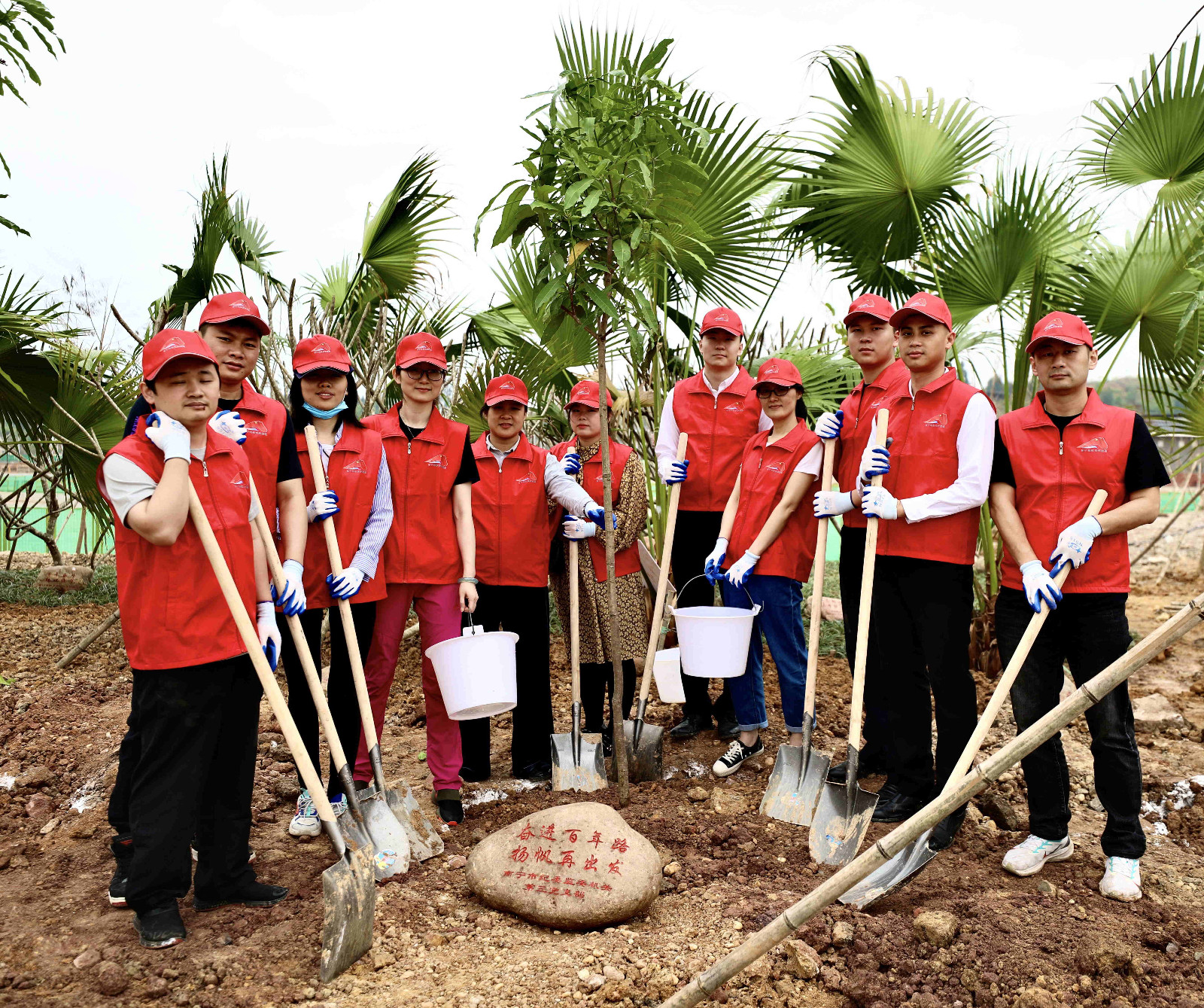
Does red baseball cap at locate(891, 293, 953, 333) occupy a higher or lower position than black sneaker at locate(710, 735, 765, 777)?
higher

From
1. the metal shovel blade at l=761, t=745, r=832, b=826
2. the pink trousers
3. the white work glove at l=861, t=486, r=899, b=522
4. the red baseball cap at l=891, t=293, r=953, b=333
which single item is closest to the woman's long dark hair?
the pink trousers

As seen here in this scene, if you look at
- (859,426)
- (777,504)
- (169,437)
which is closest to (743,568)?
(777,504)

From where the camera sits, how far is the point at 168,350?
2.76 meters

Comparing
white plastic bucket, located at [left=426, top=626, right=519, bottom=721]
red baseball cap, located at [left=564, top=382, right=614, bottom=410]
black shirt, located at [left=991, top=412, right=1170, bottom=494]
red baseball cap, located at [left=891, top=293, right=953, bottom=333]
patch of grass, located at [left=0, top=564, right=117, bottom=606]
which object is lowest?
patch of grass, located at [left=0, top=564, right=117, bottom=606]

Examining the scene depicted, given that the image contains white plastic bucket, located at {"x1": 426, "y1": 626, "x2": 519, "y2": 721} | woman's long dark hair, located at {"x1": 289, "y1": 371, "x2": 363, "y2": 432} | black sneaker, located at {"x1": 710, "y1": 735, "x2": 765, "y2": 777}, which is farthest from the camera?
black sneaker, located at {"x1": 710, "y1": 735, "x2": 765, "y2": 777}

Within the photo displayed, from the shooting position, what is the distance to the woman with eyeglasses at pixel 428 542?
3898 mm

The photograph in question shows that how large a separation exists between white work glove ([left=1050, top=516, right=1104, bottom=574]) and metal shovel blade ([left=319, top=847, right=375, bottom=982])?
257 cm

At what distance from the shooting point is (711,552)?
4.60 meters

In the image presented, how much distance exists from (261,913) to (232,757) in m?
0.55

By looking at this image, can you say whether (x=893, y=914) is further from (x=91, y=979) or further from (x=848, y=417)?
(x=91, y=979)

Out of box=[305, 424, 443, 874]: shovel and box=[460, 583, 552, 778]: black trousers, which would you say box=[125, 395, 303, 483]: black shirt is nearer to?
box=[305, 424, 443, 874]: shovel

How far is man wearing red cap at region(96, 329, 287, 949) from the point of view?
107 inches

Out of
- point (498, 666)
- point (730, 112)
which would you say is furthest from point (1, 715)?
point (730, 112)

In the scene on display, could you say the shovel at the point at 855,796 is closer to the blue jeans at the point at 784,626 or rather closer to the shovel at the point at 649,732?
the blue jeans at the point at 784,626
